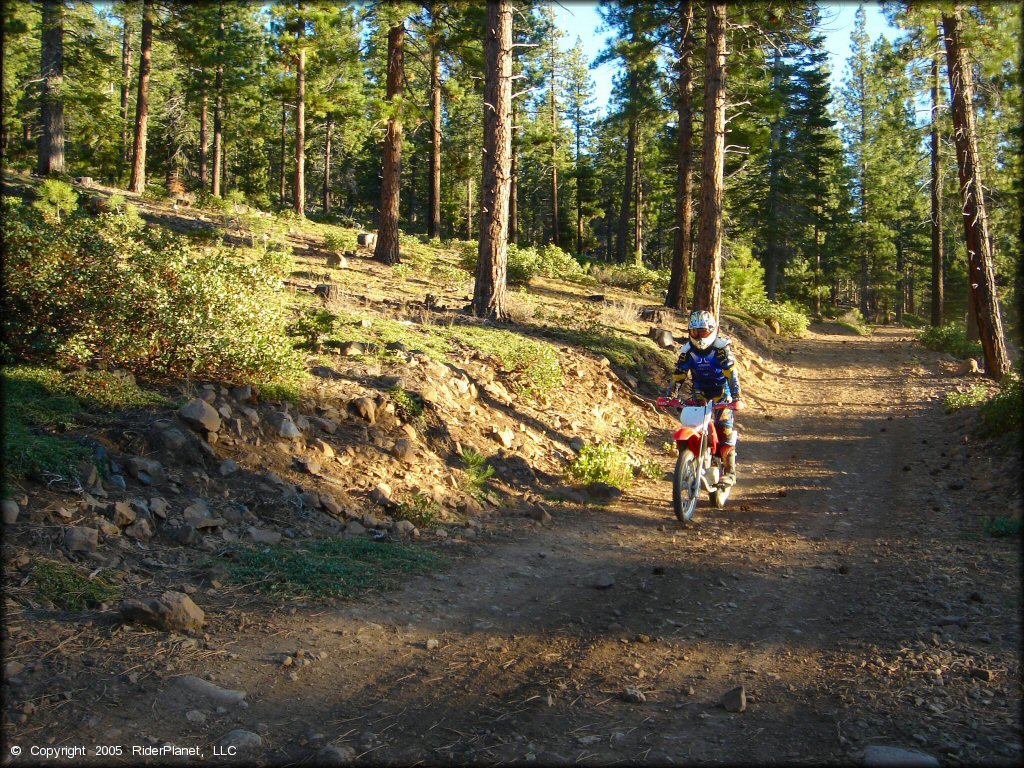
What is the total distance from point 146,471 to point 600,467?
17.4ft

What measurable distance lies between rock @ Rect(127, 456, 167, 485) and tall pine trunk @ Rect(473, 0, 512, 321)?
8.32 metres

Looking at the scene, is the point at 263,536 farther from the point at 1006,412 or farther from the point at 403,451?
the point at 1006,412

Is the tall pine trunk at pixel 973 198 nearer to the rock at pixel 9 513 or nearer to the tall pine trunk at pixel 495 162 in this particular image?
the tall pine trunk at pixel 495 162

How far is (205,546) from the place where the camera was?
5.72 metres

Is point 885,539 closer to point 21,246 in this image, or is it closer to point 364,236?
point 21,246

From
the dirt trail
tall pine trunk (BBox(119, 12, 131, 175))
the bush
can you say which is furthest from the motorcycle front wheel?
tall pine trunk (BBox(119, 12, 131, 175))

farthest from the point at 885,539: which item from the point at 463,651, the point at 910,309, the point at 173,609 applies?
the point at 910,309

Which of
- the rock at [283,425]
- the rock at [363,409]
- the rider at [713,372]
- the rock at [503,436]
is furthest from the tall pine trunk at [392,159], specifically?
the rock at [283,425]

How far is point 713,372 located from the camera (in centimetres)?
882

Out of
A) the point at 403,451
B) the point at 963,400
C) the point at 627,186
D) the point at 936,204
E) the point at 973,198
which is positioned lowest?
the point at 403,451

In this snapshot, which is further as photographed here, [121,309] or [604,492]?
[604,492]

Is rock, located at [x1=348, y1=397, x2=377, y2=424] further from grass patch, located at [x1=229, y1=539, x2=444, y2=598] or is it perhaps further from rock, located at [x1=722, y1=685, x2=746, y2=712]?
rock, located at [x1=722, y1=685, x2=746, y2=712]

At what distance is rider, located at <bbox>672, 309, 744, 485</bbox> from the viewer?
8.70 m

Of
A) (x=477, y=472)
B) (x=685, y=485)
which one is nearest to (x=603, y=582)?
(x=685, y=485)
